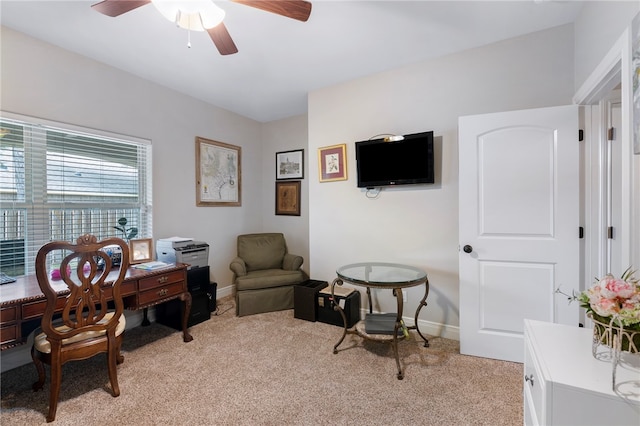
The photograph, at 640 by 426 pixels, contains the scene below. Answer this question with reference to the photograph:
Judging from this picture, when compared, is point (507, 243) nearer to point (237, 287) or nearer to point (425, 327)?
point (425, 327)

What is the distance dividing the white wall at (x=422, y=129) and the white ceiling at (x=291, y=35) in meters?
0.15

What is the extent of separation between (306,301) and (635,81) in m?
2.86

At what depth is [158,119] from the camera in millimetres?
3145

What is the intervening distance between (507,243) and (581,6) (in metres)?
1.70

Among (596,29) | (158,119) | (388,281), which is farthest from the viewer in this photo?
(158,119)

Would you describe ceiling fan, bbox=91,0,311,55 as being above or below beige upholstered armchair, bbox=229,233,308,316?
above

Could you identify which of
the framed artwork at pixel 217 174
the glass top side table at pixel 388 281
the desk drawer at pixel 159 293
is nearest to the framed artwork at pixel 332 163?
the glass top side table at pixel 388 281

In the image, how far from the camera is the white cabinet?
87 centimetres

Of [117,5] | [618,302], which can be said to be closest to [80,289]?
[117,5]

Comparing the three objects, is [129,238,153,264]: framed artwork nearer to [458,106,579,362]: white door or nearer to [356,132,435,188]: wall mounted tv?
[356,132,435,188]: wall mounted tv

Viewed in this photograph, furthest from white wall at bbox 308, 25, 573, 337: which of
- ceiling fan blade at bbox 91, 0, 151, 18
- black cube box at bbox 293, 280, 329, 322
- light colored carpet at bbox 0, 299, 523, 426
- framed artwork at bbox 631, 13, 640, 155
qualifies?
ceiling fan blade at bbox 91, 0, 151, 18

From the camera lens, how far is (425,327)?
277cm

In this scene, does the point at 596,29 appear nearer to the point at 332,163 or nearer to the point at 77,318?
the point at 332,163

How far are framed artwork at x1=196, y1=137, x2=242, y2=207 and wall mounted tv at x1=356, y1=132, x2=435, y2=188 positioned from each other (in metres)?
1.94
